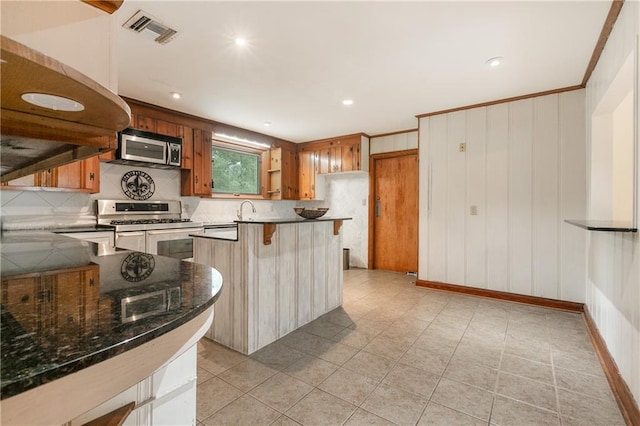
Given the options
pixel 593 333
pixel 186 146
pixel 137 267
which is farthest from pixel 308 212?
pixel 593 333

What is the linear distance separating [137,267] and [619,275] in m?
2.86

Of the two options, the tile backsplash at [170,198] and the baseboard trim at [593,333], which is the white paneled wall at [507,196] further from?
the tile backsplash at [170,198]

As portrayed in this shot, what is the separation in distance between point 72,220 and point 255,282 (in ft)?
8.42

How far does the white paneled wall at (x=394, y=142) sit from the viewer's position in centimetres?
492

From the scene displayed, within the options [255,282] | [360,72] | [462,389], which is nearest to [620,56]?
[360,72]

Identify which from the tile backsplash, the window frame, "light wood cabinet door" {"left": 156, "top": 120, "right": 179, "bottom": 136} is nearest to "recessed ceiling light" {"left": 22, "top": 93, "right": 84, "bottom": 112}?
the tile backsplash

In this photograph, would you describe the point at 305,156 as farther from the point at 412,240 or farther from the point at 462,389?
the point at 462,389

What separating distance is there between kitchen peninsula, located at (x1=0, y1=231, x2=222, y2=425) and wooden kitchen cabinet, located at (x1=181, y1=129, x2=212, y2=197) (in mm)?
3145

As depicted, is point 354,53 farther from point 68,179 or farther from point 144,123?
point 68,179

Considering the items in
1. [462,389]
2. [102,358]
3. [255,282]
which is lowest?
[462,389]

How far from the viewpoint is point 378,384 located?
1.89 metres

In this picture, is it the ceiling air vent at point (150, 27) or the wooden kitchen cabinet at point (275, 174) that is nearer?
the ceiling air vent at point (150, 27)

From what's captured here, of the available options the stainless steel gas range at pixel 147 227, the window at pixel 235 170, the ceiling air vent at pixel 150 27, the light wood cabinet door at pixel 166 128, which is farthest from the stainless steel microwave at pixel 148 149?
the ceiling air vent at pixel 150 27

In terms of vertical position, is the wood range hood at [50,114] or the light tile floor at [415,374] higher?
the wood range hood at [50,114]
